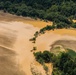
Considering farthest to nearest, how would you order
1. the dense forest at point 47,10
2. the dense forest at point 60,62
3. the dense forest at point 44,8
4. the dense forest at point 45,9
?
the dense forest at point 44,8 < the dense forest at point 45,9 < the dense forest at point 47,10 < the dense forest at point 60,62

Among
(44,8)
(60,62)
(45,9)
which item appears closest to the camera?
(60,62)

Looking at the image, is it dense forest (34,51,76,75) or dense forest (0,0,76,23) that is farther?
dense forest (0,0,76,23)

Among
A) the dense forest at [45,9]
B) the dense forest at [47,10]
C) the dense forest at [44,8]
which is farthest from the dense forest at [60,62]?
the dense forest at [44,8]

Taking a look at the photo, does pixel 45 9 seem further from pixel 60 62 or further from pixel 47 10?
pixel 60 62

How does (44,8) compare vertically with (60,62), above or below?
below

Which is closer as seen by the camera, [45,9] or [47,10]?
[47,10]

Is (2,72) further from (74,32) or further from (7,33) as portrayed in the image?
(74,32)

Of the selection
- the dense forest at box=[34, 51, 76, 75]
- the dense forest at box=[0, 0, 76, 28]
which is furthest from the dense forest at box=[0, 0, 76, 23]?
the dense forest at box=[34, 51, 76, 75]

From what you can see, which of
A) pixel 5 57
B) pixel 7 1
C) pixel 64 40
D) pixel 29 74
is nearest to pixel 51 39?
pixel 64 40

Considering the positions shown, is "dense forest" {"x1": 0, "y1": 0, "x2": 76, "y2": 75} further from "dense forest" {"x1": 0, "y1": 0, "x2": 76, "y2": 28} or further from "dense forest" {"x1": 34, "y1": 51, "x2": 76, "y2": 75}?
"dense forest" {"x1": 34, "y1": 51, "x2": 76, "y2": 75}

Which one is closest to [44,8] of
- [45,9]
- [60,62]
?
[45,9]

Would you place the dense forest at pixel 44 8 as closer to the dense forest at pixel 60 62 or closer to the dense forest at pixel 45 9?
the dense forest at pixel 45 9
